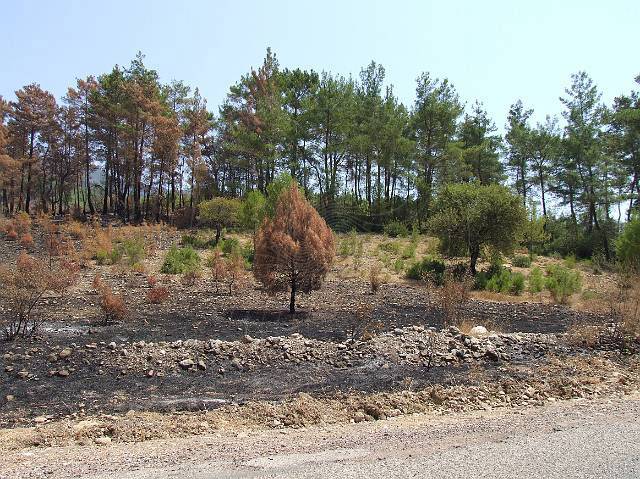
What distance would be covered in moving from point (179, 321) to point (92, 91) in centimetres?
3134

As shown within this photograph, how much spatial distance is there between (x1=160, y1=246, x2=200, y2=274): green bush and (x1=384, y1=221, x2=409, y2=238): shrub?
15.3m

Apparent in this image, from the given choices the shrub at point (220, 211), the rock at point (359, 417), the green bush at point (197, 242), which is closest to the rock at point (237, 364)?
the rock at point (359, 417)

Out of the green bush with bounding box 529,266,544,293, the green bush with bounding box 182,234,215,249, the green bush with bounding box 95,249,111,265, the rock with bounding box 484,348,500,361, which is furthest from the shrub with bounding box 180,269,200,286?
the green bush with bounding box 529,266,544,293

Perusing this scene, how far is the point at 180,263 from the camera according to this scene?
67.8 feet

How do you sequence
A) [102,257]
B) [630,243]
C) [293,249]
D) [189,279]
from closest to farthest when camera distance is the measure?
1. [293,249]
2. [189,279]
3. [102,257]
4. [630,243]

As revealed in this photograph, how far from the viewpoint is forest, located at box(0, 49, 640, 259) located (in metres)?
34.5

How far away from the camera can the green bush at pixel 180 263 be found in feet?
66.1

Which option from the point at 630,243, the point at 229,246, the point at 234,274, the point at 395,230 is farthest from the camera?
the point at 395,230

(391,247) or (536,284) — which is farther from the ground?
(391,247)

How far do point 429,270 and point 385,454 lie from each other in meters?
17.7

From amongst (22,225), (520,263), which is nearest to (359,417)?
(520,263)

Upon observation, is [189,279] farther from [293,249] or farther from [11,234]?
[11,234]

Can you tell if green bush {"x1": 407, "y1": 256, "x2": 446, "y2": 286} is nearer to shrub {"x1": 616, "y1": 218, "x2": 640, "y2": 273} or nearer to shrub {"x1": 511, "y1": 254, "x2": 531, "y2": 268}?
shrub {"x1": 511, "y1": 254, "x2": 531, "y2": 268}

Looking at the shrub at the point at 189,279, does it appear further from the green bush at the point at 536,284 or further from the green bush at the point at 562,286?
the green bush at the point at 536,284
